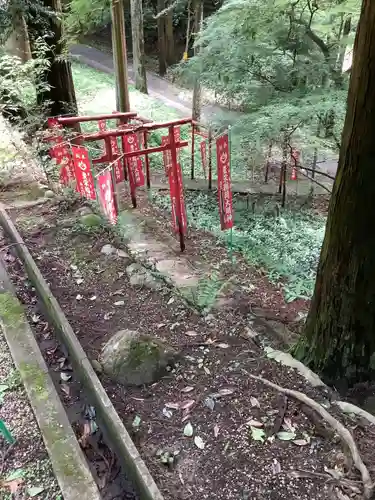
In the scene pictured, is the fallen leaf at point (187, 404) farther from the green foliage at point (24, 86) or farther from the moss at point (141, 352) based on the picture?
the green foliage at point (24, 86)

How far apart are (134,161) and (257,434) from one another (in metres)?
5.33

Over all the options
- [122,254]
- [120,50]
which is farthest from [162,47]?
[122,254]

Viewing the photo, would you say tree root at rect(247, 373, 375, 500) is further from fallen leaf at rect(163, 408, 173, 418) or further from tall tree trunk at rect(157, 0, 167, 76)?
tall tree trunk at rect(157, 0, 167, 76)

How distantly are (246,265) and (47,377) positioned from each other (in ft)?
11.9

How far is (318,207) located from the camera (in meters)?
9.67

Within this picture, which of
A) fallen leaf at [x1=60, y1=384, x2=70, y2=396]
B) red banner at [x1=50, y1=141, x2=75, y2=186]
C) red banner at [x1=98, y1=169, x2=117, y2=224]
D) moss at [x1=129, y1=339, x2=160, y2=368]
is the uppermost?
red banner at [x1=98, y1=169, x2=117, y2=224]

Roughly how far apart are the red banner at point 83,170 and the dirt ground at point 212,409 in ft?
3.43

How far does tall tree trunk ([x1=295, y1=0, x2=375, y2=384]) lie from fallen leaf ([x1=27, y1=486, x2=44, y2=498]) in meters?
2.17

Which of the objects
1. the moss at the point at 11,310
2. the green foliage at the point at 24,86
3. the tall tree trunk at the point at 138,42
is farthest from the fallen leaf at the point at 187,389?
the tall tree trunk at the point at 138,42

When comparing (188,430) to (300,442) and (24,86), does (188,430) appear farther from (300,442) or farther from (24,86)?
(24,86)

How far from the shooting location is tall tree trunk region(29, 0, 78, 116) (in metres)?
8.16

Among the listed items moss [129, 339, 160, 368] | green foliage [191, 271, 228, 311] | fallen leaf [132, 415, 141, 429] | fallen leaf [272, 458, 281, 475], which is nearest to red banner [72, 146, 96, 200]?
green foliage [191, 271, 228, 311]

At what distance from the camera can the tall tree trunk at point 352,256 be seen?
8.96ft

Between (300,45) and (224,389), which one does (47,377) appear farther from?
(300,45)
